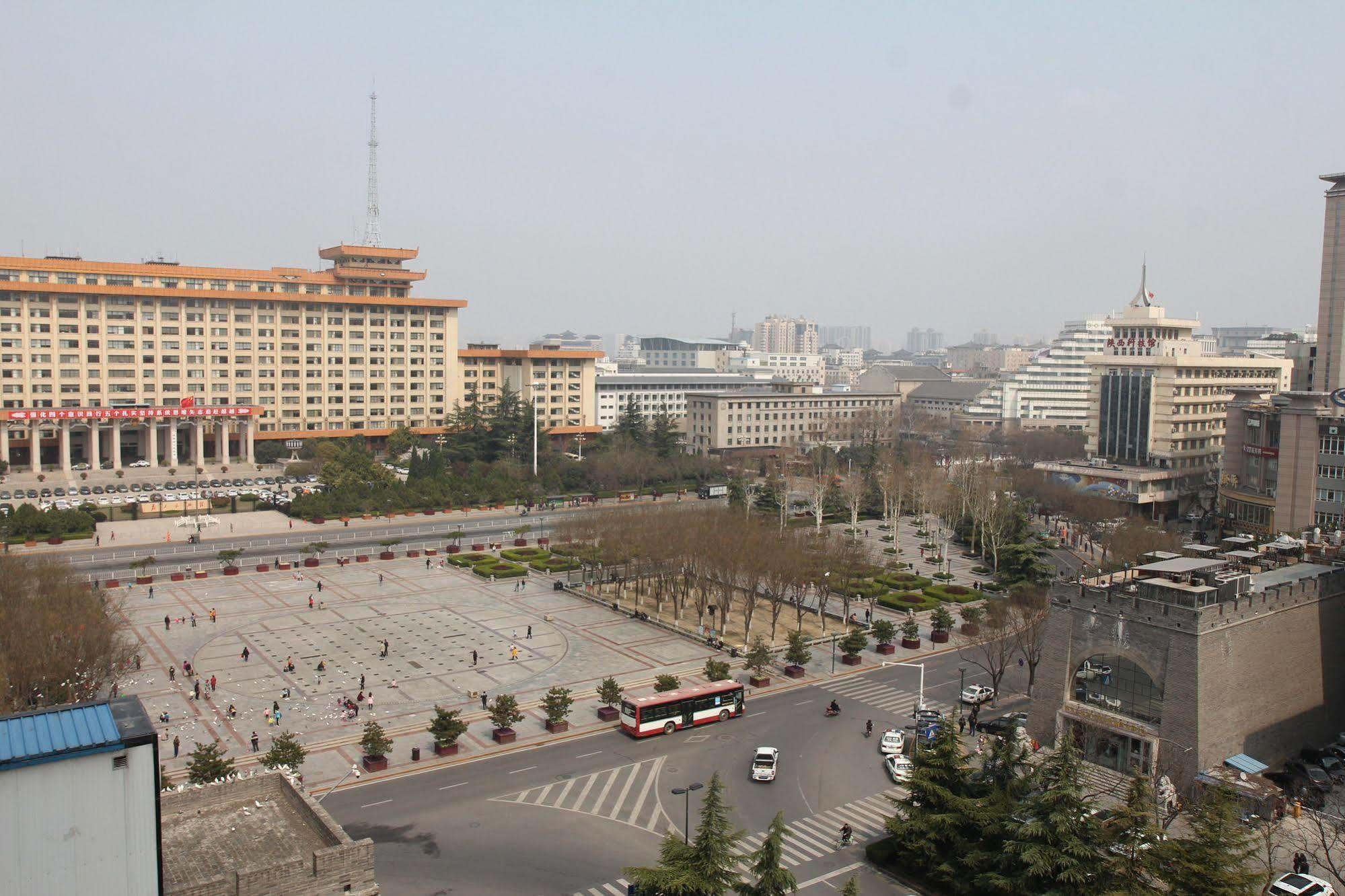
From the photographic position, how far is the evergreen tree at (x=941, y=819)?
75.3ft

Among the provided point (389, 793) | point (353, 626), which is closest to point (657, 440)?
point (353, 626)

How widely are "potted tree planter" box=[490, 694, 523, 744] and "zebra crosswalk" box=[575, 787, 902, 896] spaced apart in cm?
974

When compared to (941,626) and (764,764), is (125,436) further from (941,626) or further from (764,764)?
(764,764)

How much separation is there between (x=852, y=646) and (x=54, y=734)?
32734 millimetres

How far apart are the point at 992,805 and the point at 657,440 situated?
247 ft

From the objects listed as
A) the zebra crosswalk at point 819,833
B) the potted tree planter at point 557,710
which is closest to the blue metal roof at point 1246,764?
the zebra crosswalk at point 819,833

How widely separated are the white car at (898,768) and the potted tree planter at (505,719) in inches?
461

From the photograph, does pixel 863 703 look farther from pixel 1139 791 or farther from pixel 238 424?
pixel 238 424

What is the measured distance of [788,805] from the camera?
2798cm

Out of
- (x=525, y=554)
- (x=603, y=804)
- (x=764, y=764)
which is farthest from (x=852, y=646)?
(x=525, y=554)

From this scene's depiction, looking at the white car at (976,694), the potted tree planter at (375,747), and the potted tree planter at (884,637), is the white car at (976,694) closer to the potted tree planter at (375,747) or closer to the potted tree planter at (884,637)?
the potted tree planter at (884,637)

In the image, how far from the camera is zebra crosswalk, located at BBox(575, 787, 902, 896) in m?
23.4

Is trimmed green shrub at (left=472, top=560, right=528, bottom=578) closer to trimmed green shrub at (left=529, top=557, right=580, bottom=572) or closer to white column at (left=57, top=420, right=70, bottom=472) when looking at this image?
trimmed green shrub at (left=529, top=557, right=580, bottom=572)

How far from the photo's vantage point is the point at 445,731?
30953 millimetres
